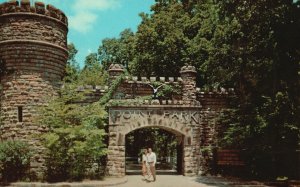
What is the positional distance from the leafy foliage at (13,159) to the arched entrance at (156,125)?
4.10 m

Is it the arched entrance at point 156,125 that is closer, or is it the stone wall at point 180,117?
the arched entrance at point 156,125

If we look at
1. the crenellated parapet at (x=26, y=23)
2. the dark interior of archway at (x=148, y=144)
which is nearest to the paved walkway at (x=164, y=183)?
the crenellated parapet at (x=26, y=23)

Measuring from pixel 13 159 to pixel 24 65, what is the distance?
459cm

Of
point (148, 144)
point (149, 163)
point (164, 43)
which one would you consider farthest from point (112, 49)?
point (149, 163)

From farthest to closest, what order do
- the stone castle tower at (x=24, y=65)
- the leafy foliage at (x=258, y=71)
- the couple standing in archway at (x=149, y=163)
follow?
the stone castle tower at (x=24, y=65), the couple standing in archway at (x=149, y=163), the leafy foliage at (x=258, y=71)

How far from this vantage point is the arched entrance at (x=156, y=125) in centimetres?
2122

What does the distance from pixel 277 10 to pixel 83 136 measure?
997cm

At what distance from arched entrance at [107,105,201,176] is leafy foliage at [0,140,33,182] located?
410 cm

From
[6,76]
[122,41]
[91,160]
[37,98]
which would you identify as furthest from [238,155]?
[122,41]

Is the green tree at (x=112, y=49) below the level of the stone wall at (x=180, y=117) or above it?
above

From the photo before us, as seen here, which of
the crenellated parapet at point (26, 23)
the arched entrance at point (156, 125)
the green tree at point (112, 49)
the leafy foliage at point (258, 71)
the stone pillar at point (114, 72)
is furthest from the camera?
the green tree at point (112, 49)

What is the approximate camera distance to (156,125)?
21578 millimetres

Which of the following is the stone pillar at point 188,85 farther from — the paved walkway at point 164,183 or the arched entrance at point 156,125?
the paved walkway at point 164,183

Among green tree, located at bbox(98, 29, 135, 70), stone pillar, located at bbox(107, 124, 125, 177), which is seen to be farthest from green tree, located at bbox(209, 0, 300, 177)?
green tree, located at bbox(98, 29, 135, 70)
